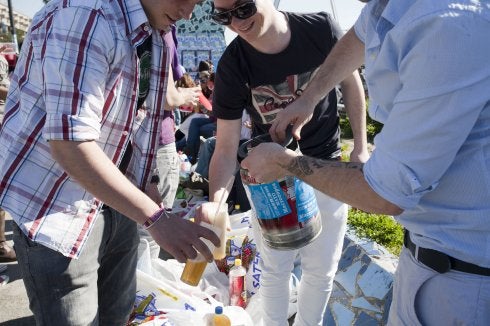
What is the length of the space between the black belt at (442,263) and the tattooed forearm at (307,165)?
338 millimetres

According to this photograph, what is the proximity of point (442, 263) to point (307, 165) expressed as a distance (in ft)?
1.60

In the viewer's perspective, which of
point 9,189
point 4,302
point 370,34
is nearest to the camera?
point 370,34

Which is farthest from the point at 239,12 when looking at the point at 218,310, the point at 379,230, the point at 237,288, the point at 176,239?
the point at 379,230

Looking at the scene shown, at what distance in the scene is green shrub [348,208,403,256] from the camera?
10.7 ft

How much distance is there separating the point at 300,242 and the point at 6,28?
39212mm

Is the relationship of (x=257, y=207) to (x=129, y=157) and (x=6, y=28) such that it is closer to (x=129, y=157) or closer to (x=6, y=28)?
(x=129, y=157)

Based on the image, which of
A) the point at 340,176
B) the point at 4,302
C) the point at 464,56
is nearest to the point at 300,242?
the point at 340,176

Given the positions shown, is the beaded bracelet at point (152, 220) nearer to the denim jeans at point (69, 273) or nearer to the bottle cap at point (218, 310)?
the denim jeans at point (69, 273)

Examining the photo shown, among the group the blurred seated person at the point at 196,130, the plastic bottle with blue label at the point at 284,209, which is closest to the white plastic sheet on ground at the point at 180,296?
the plastic bottle with blue label at the point at 284,209

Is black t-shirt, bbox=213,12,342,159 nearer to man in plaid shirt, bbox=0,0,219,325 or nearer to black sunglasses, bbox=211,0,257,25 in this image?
black sunglasses, bbox=211,0,257,25

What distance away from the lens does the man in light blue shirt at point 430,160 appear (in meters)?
0.93

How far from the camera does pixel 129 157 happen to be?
1.76 meters

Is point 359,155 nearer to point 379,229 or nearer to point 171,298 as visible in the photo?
point 379,229

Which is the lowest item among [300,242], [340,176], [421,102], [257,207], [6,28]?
[6,28]
